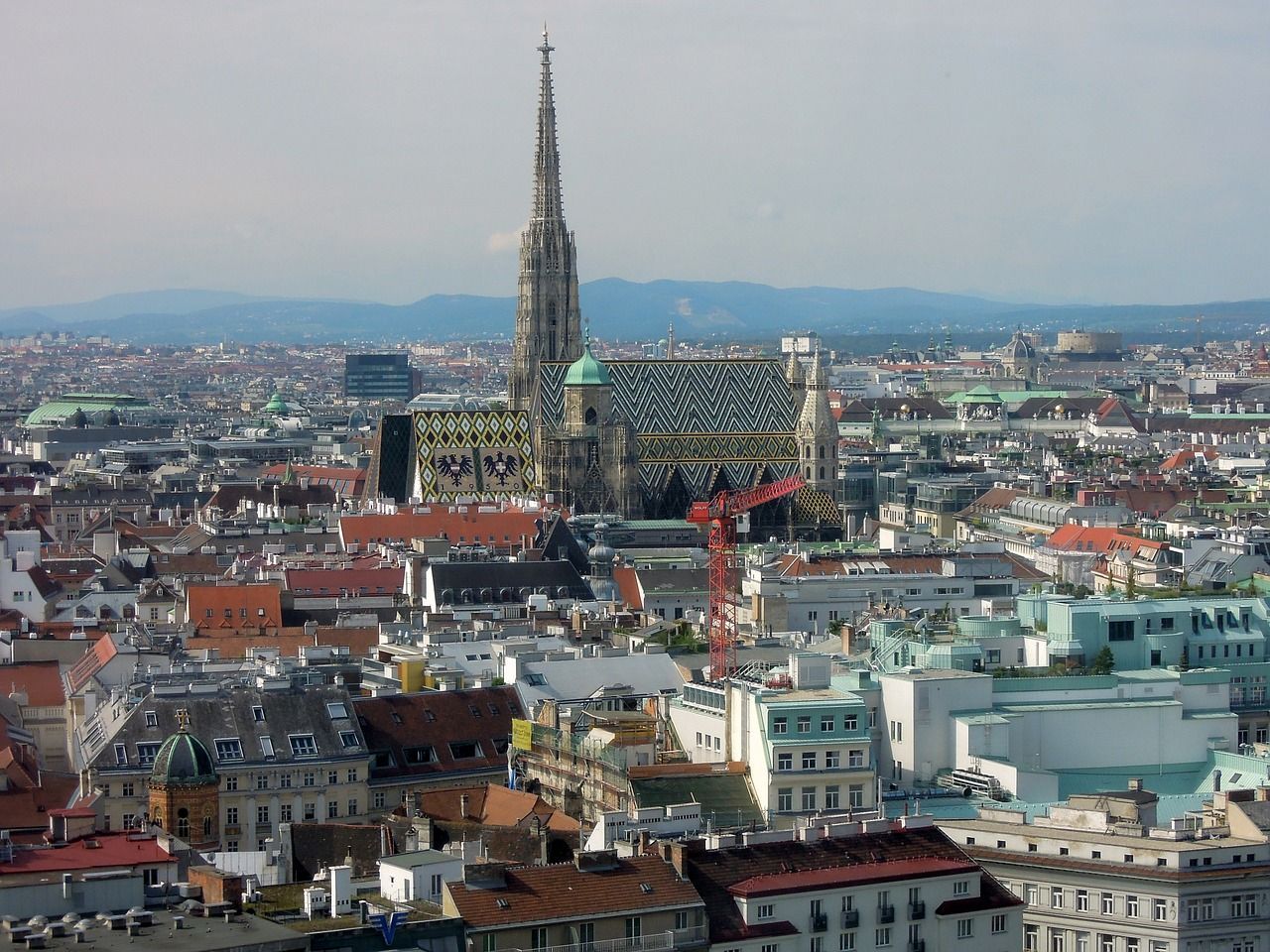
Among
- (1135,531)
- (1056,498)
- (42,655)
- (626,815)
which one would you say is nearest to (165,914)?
(626,815)

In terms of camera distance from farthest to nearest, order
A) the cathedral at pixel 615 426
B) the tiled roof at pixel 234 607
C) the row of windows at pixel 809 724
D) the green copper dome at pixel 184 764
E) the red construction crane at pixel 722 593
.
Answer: the cathedral at pixel 615 426 → the tiled roof at pixel 234 607 → the red construction crane at pixel 722 593 → the row of windows at pixel 809 724 → the green copper dome at pixel 184 764

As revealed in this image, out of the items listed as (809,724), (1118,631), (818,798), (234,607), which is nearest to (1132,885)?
(818,798)

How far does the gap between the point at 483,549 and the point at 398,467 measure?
36185mm

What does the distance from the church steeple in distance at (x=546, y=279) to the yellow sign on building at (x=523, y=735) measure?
341 feet

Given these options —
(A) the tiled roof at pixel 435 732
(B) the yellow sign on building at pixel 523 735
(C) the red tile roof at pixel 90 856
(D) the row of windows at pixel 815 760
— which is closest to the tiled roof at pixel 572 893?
(C) the red tile roof at pixel 90 856

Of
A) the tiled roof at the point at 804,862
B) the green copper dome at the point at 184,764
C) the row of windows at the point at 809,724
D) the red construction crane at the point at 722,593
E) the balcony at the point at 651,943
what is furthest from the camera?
the red construction crane at the point at 722,593

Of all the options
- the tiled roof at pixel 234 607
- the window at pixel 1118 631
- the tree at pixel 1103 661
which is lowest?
the tiled roof at pixel 234 607

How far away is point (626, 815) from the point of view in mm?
55500

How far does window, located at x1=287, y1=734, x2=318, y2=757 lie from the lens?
223 ft

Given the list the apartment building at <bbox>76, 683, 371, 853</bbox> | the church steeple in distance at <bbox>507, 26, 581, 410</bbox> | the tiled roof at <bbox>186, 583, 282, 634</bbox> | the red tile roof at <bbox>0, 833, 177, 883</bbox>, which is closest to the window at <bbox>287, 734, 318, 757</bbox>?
the apartment building at <bbox>76, 683, 371, 853</bbox>

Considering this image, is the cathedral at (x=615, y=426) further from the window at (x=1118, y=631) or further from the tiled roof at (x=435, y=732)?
the tiled roof at (x=435, y=732)

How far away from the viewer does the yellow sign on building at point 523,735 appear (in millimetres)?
68000

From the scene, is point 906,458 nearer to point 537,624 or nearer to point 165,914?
point 537,624

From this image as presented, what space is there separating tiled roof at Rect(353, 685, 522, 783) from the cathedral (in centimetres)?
8111
